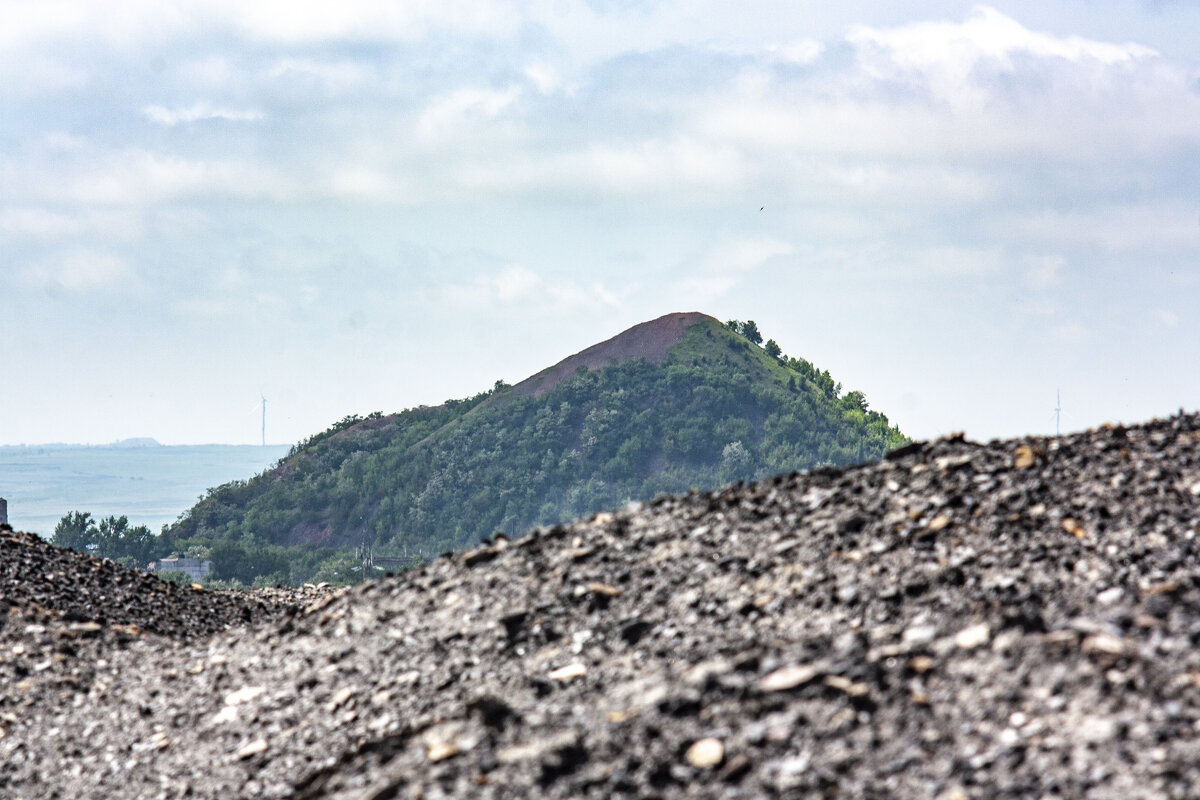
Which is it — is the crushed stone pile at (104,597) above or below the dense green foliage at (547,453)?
below

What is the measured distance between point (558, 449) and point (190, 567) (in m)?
Result: 48.1

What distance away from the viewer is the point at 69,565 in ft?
50.4

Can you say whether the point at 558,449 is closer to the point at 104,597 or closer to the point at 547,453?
the point at 547,453

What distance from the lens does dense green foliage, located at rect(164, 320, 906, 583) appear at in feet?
292

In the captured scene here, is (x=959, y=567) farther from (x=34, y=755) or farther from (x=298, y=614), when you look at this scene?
(x=34, y=755)

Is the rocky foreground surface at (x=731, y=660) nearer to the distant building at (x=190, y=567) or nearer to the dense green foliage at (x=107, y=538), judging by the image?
the distant building at (x=190, y=567)

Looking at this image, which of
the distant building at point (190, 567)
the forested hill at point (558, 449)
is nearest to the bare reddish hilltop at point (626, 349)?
the forested hill at point (558, 449)

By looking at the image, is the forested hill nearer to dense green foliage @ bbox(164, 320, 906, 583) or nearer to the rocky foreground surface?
dense green foliage @ bbox(164, 320, 906, 583)

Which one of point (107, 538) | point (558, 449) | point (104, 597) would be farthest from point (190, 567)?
point (558, 449)

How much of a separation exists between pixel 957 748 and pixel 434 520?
289 feet

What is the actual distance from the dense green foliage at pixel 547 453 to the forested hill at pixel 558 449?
13 centimetres

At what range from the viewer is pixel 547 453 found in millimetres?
100000

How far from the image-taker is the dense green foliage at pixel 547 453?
8894cm

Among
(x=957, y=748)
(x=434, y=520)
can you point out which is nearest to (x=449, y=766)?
(x=957, y=748)
